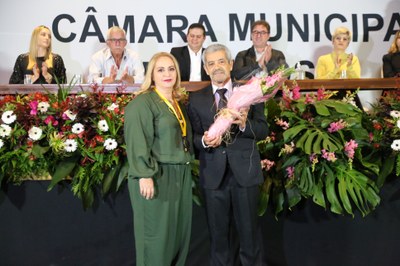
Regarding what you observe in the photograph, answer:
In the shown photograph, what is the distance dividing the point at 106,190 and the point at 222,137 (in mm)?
932

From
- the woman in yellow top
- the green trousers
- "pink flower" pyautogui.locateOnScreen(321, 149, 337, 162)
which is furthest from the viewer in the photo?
the woman in yellow top

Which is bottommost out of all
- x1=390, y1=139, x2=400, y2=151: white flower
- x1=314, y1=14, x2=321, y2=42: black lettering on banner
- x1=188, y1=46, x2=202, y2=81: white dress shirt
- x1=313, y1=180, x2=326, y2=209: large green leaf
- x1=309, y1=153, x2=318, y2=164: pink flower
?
x1=313, y1=180, x2=326, y2=209: large green leaf

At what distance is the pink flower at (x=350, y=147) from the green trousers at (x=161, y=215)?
108 cm

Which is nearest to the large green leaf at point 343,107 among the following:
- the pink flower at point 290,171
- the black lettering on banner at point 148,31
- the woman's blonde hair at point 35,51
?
the pink flower at point 290,171

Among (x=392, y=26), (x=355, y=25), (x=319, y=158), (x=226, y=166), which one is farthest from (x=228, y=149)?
(x=392, y=26)

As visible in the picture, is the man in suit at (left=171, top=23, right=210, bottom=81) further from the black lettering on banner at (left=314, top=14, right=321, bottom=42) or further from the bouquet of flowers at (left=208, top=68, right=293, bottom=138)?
the bouquet of flowers at (left=208, top=68, right=293, bottom=138)

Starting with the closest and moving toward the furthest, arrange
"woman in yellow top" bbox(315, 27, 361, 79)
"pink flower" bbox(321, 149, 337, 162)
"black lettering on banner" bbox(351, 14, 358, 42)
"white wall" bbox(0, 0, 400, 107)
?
1. "pink flower" bbox(321, 149, 337, 162)
2. "woman in yellow top" bbox(315, 27, 361, 79)
3. "white wall" bbox(0, 0, 400, 107)
4. "black lettering on banner" bbox(351, 14, 358, 42)

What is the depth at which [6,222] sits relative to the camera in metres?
3.50

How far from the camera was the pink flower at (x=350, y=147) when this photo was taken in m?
3.31

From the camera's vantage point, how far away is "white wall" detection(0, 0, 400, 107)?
632cm

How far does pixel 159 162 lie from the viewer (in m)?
2.79

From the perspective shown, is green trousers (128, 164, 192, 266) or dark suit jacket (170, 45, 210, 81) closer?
green trousers (128, 164, 192, 266)

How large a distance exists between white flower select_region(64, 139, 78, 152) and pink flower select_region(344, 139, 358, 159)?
5.46 feet

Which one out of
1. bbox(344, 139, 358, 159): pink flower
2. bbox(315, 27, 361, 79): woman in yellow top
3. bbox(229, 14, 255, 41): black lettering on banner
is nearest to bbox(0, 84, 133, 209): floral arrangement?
bbox(344, 139, 358, 159): pink flower
